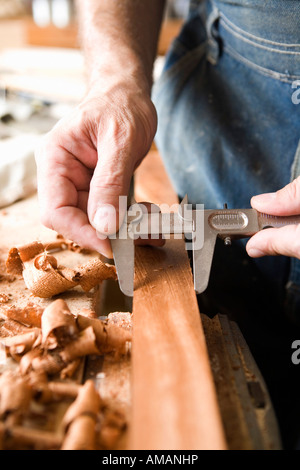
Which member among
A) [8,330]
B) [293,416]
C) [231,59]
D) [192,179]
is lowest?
[293,416]

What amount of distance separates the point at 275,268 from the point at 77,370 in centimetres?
93

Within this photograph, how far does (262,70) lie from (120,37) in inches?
19.8

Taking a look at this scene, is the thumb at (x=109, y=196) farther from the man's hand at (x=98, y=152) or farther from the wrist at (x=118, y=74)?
the wrist at (x=118, y=74)

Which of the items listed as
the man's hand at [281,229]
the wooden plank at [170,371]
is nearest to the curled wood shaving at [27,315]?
the wooden plank at [170,371]

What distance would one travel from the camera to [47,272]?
0.99 m

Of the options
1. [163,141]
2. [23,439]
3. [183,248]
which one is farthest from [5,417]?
[163,141]

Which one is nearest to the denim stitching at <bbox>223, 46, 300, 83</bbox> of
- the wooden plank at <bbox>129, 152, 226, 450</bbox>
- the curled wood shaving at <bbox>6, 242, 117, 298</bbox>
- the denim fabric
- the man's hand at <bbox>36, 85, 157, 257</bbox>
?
the denim fabric

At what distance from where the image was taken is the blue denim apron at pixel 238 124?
1.38m

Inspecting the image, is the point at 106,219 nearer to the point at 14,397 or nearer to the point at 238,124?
the point at 14,397

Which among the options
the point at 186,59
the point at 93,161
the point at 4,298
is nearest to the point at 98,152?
the point at 93,161

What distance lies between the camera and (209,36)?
1630mm

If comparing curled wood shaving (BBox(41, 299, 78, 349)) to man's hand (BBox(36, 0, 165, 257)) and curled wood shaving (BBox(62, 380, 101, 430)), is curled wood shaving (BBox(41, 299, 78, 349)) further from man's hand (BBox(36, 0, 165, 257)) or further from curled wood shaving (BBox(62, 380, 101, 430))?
man's hand (BBox(36, 0, 165, 257))

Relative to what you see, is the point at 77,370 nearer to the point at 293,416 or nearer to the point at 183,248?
the point at 183,248

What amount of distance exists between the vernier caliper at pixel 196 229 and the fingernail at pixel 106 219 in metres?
0.03
